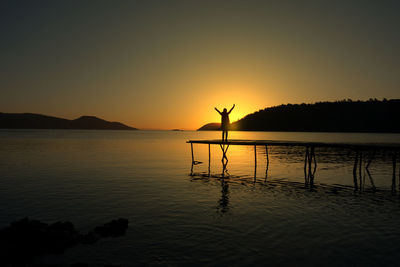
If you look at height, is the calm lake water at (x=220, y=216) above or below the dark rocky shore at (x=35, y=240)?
below

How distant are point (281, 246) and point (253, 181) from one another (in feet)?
51.8

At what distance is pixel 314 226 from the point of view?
43.7 ft

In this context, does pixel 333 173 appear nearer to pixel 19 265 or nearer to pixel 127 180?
pixel 127 180

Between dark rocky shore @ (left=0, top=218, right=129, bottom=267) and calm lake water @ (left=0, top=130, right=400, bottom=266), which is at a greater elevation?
dark rocky shore @ (left=0, top=218, right=129, bottom=267)

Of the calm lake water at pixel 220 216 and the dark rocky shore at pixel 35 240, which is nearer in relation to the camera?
the dark rocky shore at pixel 35 240

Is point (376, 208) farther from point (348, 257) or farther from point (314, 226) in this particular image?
point (348, 257)

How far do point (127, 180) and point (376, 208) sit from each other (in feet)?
66.3

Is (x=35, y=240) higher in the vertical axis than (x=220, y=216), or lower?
higher

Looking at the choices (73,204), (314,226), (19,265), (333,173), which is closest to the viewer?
(19,265)

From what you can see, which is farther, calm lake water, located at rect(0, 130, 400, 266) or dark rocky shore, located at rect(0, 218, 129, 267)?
calm lake water, located at rect(0, 130, 400, 266)

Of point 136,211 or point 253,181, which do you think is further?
point 253,181

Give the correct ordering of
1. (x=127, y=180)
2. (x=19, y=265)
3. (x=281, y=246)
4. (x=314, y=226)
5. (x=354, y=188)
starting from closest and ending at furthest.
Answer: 1. (x=19, y=265)
2. (x=281, y=246)
3. (x=314, y=226)
4. (x=354, y=188)
5. (x=127, y=180)

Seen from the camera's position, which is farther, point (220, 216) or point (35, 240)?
point (220, 216)

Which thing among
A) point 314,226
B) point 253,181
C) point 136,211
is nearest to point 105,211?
point 136,211
